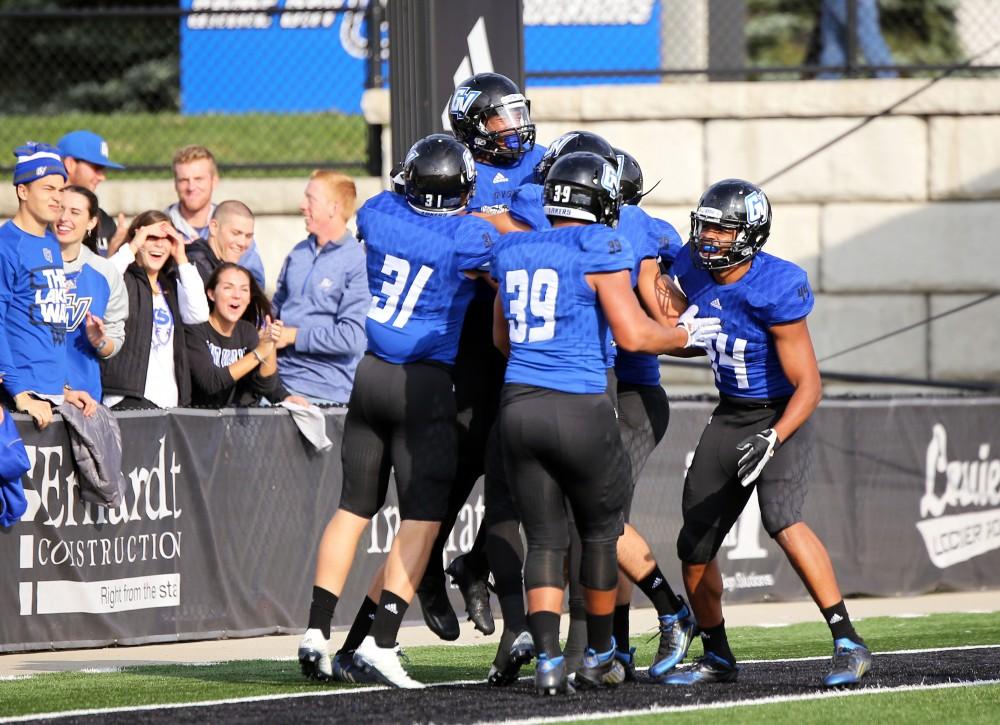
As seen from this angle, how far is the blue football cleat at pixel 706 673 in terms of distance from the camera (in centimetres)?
721

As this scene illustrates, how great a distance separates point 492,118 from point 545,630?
2.24 metres

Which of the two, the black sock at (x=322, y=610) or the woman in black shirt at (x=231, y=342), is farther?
Answer: the woman in black shirt at (x=231, y=342)

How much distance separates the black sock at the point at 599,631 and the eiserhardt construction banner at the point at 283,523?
352 cm

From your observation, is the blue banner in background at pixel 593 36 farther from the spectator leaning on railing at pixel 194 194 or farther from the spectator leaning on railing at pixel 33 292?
the spectator leaning on railing at pixel 33 292

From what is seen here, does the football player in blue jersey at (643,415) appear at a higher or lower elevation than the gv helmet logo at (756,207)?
lower

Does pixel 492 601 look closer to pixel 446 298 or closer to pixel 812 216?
pixel 446 298

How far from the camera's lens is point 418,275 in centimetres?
710

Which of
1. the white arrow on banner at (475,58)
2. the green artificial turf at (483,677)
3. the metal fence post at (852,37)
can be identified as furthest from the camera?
the metal fence post at (852,37)

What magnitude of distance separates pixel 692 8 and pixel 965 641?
8.00m

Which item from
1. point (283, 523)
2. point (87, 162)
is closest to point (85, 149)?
point (87, 162)

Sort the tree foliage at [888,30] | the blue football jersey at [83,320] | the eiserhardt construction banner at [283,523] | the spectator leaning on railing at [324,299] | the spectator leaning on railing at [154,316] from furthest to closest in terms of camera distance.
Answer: the tree foliage at [888,30] < the spectator leaning on railing at [324,299] < the spectator leaning on railing at [154,316] < the eiserhardt construction banner at [283,523] < the blue football jersey at [83,320]

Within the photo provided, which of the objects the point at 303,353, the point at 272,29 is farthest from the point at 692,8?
the point at 303,353

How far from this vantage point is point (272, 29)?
15.3m

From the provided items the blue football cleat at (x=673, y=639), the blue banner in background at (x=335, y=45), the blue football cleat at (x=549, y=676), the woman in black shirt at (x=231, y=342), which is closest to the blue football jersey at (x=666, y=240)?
the blue football cleat at (x=673, y=639)
